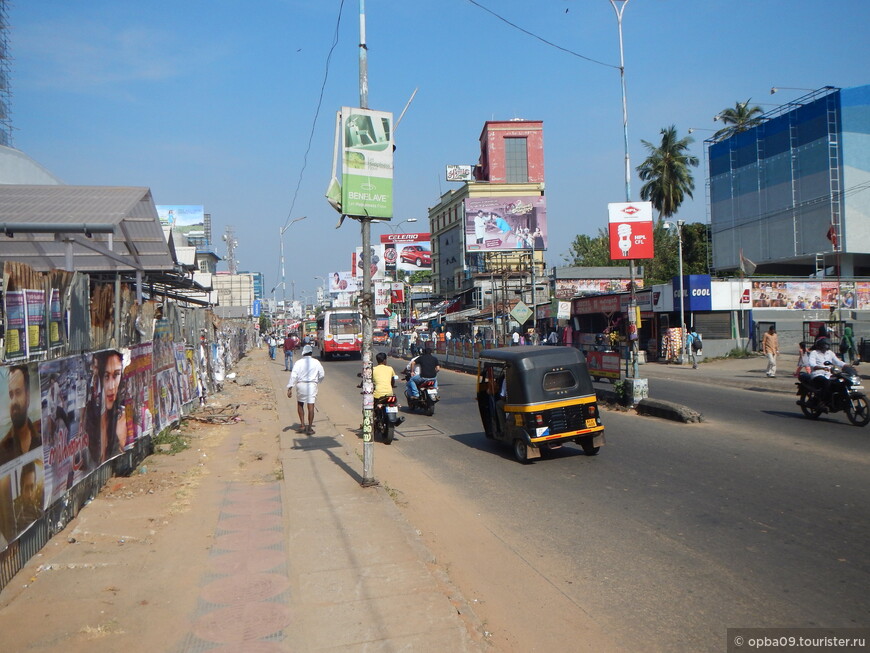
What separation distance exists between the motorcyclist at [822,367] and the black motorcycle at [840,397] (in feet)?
0.07

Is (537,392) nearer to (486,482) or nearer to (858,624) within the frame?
(486,482)

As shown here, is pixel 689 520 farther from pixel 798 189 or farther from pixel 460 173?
pixel 460 173

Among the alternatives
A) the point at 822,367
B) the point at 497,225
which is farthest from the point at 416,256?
the point at 822,367

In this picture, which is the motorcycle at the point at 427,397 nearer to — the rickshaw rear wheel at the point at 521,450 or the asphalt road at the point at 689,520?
the asphalt road at the point at 689,520

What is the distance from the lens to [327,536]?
675 cm

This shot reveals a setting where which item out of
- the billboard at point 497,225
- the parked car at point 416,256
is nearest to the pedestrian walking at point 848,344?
the billboard at point 497,225

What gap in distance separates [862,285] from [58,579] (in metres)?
41.7

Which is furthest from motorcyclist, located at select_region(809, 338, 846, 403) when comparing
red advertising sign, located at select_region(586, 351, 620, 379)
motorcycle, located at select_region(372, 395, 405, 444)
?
motorcycle, located at select_region(372, 395, 405, 444)

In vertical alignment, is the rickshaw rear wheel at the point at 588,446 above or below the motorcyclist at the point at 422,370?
below

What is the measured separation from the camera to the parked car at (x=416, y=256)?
6694 centimetres

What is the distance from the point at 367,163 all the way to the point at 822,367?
1014cm

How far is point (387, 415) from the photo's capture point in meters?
12.8

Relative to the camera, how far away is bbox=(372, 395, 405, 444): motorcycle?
1280cm

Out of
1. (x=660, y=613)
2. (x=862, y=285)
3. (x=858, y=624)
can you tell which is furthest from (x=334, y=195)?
(x=862, y=285)
